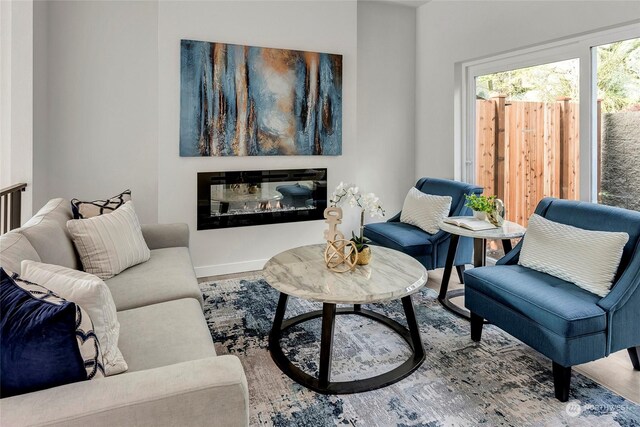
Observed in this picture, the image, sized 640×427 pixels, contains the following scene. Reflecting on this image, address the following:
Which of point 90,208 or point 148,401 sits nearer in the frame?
point 148,401

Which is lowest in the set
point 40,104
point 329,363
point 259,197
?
point 329,363

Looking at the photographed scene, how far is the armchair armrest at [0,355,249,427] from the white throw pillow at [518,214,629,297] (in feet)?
6.36

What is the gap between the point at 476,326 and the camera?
2641 millimetres

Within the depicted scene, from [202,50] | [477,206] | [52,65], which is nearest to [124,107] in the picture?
[52,65]

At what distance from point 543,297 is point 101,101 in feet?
12.4

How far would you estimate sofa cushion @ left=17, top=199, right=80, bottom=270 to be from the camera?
193 centimetres

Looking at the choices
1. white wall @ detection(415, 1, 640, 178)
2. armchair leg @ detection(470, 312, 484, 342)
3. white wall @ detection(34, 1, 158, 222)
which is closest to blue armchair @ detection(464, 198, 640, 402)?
armchair leg @ detection(470, 312, 484, 342)

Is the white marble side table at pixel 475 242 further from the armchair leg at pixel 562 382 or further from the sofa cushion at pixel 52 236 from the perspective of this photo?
the sofa cushion at pixel 52 236

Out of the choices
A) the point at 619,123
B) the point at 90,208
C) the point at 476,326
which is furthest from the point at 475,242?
the point at 90,208

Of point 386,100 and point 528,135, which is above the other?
point 386,100

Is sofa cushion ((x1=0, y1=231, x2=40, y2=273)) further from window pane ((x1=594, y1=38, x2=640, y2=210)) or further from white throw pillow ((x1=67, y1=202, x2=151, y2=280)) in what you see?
window pane ((x1=594, y1=38, x2=640, y2=210))

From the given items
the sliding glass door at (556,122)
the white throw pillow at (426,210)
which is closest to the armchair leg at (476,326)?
the white throw pillow at (426,210)

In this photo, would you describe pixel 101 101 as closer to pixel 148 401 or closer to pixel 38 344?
pixel 38 344

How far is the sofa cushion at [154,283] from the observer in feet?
7.14
